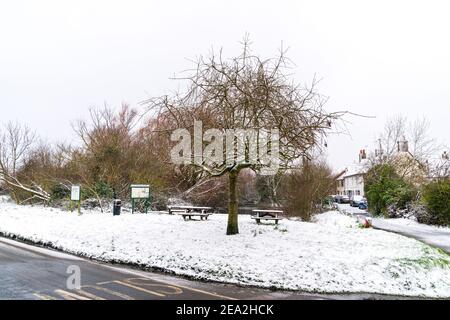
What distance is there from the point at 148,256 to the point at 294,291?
13.9 ft

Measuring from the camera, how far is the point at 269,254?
9969 millimetres

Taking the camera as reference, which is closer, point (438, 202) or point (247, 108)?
point (247, 108)

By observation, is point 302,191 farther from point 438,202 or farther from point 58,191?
point 58,191

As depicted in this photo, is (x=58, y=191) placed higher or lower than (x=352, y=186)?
lower

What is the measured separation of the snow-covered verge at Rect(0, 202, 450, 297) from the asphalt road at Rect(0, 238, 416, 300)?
1.76 ft

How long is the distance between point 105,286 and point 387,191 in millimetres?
26459

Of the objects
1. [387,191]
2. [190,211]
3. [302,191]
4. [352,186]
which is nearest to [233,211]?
[190,211]

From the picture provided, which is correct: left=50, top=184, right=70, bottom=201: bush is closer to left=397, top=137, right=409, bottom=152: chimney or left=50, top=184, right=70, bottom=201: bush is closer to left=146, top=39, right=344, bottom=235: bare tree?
left=146, top=39, right=344, bottom=235: bare tree

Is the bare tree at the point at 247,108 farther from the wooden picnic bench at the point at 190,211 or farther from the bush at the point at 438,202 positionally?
the bush at the point at 438,202

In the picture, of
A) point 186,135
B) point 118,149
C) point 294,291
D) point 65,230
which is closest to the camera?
point 294,291

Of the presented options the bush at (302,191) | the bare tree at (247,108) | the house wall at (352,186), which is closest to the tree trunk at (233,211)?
the bare tree at (247,108)
